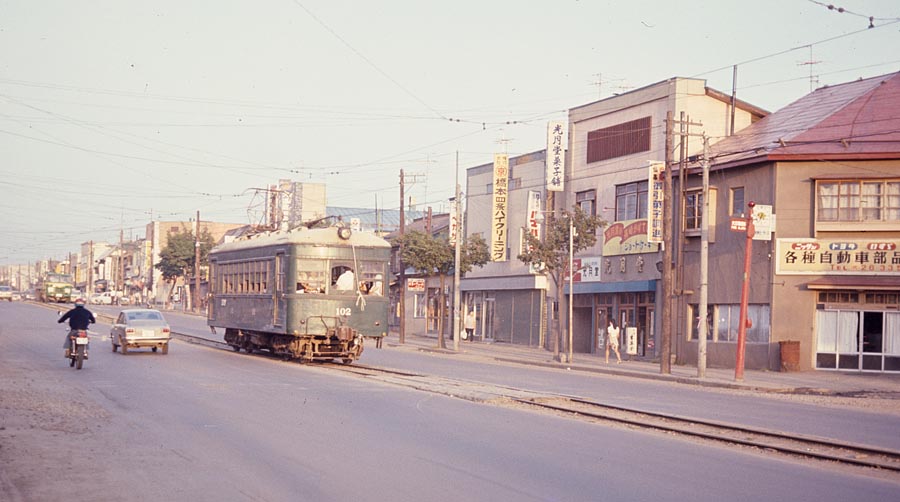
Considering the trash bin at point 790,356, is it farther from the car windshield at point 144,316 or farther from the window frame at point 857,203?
the car windshield at point 144,316

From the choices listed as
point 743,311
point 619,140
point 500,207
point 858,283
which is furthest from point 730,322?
point 500,207

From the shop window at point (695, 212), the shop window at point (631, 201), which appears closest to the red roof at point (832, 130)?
the shop window at point (695, 212)

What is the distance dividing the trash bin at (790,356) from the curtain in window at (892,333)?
9.05ft

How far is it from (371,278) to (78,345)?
8.00 meters

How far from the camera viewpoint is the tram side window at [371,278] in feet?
90.9

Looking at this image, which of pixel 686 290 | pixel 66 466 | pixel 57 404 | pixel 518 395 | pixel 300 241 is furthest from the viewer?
pixel 686 290

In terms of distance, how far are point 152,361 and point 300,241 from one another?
528 centimetres

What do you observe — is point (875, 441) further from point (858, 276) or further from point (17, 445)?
point (858, 276)

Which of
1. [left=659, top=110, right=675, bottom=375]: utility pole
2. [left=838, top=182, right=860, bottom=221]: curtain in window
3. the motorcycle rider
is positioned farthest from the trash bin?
the motorcycle rider

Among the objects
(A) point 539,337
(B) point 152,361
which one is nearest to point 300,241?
(B) point 152,361

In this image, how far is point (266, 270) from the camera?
2862 cm

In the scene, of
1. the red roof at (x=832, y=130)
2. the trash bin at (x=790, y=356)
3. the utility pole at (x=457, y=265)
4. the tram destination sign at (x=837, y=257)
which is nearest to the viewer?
the tram destination sign at (x=837, y=257)

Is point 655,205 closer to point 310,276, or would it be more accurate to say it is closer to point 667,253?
point 667,253

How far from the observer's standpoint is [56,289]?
97.3 m
